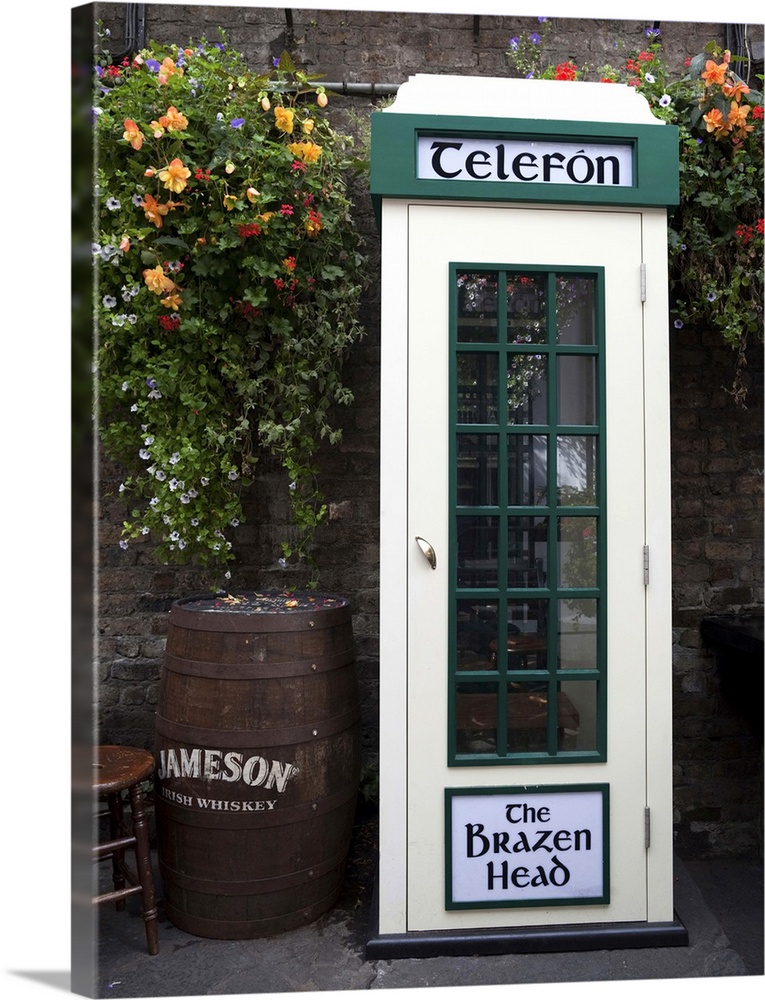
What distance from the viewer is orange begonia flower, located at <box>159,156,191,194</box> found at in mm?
2174

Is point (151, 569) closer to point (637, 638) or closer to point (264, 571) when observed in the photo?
point (264, 571)

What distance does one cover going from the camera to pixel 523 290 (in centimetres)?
206

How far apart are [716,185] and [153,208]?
1975 millimetres

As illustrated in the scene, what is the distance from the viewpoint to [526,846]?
202 centimetres

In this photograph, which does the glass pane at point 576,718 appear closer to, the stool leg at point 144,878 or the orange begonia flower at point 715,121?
the stool leg at point 144,878

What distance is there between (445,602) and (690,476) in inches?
54.9

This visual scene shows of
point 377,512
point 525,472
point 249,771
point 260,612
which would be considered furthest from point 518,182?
point 249,771

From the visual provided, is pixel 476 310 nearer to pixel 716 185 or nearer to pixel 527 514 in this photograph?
pixel 527 514

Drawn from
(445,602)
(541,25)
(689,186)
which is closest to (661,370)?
(689,186)

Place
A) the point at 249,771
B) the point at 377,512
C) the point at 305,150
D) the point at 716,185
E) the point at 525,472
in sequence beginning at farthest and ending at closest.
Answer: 1. the point at 377,512
2. the point at 716,185
3. the point at 305,150
4. the point at 525,472
5. the point at 249,771

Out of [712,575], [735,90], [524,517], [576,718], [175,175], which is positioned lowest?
[576,718]

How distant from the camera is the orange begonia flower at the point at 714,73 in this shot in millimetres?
2307

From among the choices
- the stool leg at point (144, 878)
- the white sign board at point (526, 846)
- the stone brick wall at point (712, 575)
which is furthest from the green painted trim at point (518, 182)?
the stool leg at point (144, 878)

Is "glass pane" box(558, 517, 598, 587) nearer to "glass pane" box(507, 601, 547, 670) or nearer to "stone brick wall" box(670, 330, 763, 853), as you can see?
"glass pane" box(507, 601, 547, 670)
